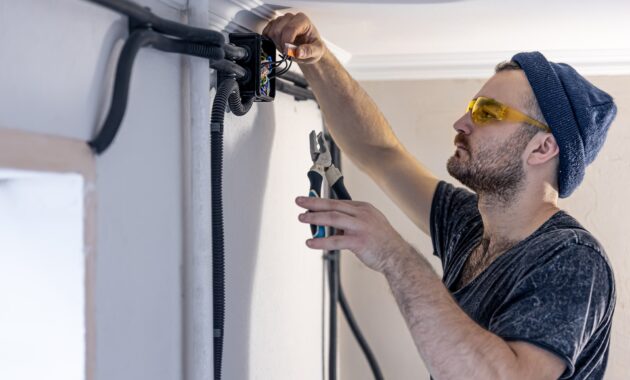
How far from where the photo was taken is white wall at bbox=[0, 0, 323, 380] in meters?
0.88

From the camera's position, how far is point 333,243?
1.37m

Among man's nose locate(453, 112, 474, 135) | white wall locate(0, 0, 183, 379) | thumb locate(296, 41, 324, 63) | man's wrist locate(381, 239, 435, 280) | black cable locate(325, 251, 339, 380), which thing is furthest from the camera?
black cable locate(325, 251, 339, 380)

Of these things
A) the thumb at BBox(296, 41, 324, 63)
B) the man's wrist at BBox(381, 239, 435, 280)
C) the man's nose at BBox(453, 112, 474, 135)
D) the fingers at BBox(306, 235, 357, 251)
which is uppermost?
the thumb at BBox(296, 41, 324, 63)

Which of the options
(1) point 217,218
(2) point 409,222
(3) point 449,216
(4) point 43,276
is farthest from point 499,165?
(4) point 43,276

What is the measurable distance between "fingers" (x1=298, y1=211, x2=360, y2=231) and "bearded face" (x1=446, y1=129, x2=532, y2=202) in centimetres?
44

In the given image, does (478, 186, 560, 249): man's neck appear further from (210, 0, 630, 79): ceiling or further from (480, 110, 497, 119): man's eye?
(210, 0, 630, 79): ceiling

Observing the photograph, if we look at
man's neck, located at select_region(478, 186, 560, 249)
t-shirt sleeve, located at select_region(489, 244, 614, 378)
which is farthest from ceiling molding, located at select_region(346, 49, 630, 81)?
t-shirt sleeve, located at select_region(489, 244, 614, 378)

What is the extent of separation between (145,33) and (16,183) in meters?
0.26

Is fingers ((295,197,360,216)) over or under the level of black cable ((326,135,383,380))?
over

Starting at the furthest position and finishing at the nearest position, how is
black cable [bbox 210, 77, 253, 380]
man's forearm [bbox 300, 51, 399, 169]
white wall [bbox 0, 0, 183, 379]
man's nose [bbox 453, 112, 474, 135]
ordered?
man's forearm [bbox 300, 51, 399, 169] < man's nose [bbox 453, 112, 474, 135] < black cable [bbox 210, 77, 253, 380] < white wall [bbox 0, 0, 183, 379]

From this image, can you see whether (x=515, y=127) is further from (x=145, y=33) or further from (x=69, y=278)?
(x=69, y=278)

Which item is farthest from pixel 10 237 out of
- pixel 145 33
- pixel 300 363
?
pixel 300 363

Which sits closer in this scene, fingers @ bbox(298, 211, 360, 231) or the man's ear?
fingers @ bbox(298, 211, 360, 231)

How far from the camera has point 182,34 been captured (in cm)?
112
